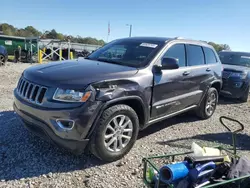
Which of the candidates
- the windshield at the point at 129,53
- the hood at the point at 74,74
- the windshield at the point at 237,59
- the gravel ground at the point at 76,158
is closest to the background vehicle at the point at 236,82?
the windshield at the point at 237,59

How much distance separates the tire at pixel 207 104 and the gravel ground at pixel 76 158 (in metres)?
0.56

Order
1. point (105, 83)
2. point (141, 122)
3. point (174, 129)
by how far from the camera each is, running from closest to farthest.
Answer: point (105, 83) < point (141, 122) < point (174, 129)

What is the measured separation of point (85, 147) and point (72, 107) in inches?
22.4

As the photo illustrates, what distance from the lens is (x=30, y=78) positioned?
3336mm

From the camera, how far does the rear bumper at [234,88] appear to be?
7.80 meters

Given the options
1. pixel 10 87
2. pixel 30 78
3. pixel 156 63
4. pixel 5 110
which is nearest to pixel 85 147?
pixel 30 78

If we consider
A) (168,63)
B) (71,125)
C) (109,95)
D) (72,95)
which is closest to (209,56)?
(168,63)

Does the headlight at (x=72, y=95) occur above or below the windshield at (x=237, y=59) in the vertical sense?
below

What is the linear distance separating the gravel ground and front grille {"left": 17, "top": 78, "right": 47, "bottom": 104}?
82 cm

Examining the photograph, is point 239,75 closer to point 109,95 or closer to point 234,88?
point 234,88

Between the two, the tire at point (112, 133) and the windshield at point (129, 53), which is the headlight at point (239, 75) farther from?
the tire at point (112, 133)

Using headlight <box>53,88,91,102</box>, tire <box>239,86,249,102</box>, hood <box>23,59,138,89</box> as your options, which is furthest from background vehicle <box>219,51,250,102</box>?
headlight <box>53,88,91,102</box>

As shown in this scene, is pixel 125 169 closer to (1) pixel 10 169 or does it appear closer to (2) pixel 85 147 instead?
(2) pixel 85 147

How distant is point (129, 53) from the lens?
4230 millimetres
